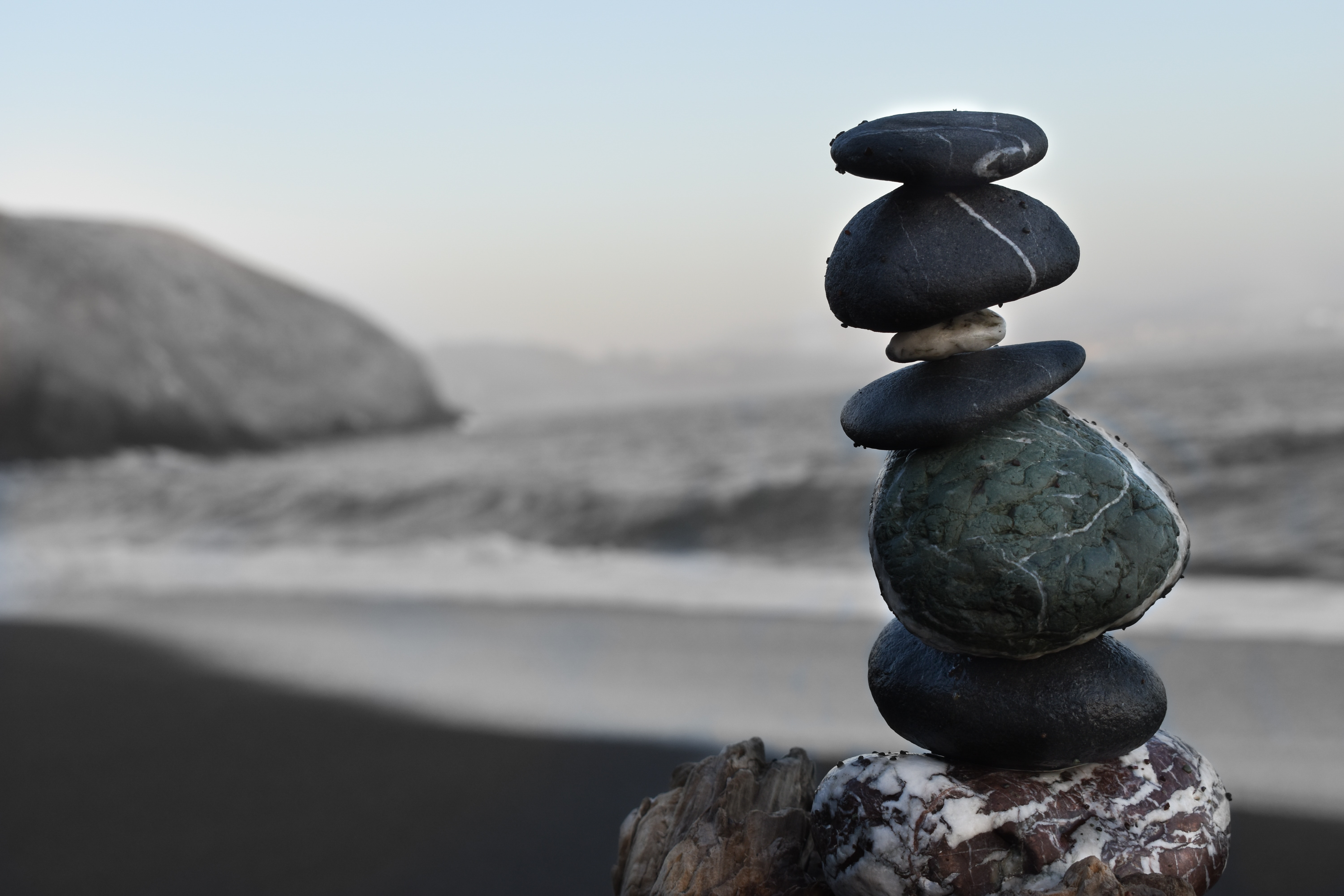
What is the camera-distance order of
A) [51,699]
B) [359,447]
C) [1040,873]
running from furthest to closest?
[359,447]
[51,699]
[1040,873]

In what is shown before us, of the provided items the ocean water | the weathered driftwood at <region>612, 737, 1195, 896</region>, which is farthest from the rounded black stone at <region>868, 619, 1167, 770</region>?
the ocean water

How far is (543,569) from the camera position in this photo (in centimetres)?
1106

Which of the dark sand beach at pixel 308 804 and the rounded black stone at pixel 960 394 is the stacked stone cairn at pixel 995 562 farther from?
the dark sand beach at pixel 308 804

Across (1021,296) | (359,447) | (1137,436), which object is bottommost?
(359,447)

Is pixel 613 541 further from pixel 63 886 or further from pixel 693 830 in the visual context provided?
pixel 693 830

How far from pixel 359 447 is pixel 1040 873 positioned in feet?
87.6

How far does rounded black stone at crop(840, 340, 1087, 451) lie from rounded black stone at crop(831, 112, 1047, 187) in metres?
0.49

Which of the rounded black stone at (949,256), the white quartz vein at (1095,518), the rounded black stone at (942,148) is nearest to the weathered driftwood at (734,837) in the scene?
the white quartz vein at (1095,518)

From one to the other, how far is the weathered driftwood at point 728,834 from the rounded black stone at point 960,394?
1.21m

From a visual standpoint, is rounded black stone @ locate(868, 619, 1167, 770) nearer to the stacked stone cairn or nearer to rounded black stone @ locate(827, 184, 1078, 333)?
the stacked stone cairn

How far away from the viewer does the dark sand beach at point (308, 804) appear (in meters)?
4.50

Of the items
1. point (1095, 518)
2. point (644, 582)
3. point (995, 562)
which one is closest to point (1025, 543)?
point (995, 562)

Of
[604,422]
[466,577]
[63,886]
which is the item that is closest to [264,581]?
[466,577]

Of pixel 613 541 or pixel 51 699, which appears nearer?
pixel 51 699
